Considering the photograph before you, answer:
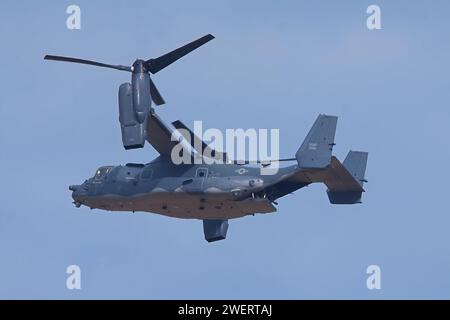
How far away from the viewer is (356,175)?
189 ft

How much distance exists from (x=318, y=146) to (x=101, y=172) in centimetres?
1263

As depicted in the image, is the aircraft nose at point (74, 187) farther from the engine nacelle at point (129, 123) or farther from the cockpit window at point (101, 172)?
the engine nacelle at point (129, 123)

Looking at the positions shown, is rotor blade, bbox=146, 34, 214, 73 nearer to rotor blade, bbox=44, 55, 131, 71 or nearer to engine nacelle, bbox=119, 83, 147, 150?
rotor blade, bbox=44, 55, 131, 71

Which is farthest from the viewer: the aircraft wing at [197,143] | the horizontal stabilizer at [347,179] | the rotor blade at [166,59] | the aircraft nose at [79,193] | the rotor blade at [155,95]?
the aircraft nose at [79,193]

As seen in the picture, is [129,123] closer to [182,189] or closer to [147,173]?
[182,189]

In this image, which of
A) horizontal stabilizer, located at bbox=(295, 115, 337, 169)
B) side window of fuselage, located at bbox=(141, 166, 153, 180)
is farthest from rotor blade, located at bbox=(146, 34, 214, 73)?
horizontal stabilizer, located at bbox=(295, 115, 337, 169)

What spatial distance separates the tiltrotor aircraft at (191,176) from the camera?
53094mm

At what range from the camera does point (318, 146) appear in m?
51.9

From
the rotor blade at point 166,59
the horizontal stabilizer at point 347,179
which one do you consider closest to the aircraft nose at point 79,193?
the rotor blade at point 166,59

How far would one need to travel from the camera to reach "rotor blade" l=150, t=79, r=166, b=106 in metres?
57.3
